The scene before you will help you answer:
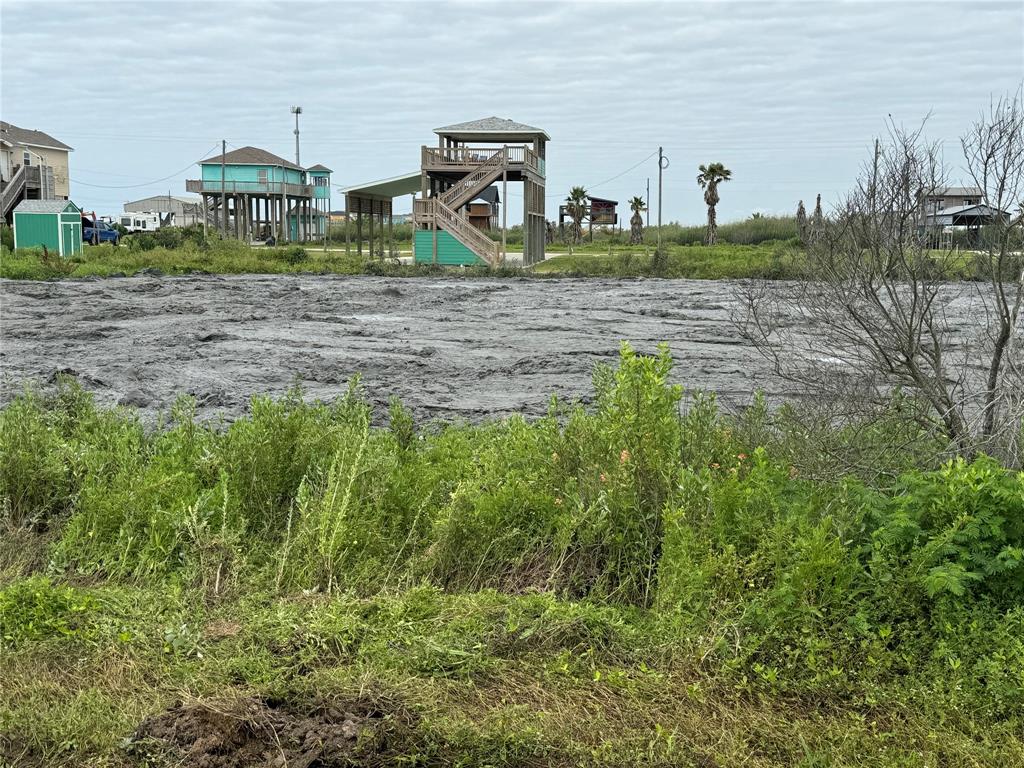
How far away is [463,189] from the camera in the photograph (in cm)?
4509

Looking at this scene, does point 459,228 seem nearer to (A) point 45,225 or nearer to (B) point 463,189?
(B) point 463,189

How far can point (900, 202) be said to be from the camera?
274 inches

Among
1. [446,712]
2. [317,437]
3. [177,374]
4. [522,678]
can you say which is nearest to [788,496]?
[522,678]

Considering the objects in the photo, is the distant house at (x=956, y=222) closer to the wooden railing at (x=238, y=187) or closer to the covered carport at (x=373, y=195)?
the covered carport at (x=373, y=195)

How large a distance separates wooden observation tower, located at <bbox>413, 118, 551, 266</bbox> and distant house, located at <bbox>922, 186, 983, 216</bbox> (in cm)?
3660

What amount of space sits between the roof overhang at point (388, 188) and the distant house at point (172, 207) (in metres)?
65.7

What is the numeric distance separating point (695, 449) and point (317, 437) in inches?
103

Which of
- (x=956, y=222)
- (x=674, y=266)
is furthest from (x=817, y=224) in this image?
(x=674, y=266)

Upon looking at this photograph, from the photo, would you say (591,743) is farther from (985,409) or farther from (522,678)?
(985,409)

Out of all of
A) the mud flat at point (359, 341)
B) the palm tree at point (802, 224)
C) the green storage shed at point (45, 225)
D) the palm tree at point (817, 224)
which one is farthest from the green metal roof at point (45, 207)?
the palm tree at point (817, 224)

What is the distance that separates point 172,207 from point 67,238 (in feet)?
269

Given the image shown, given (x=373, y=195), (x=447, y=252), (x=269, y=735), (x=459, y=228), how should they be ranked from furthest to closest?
1. (x=373, y=195)
2. (x=447, y=252)
3. (x=459, y=228)
4. (x=269, y=735)

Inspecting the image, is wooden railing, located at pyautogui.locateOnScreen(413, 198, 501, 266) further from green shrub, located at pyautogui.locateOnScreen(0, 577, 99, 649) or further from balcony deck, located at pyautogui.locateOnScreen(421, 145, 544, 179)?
green shrub, located at pyautogui.locateOnScreen(0, 577, 99, 649)

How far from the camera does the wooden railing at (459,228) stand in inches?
1754
